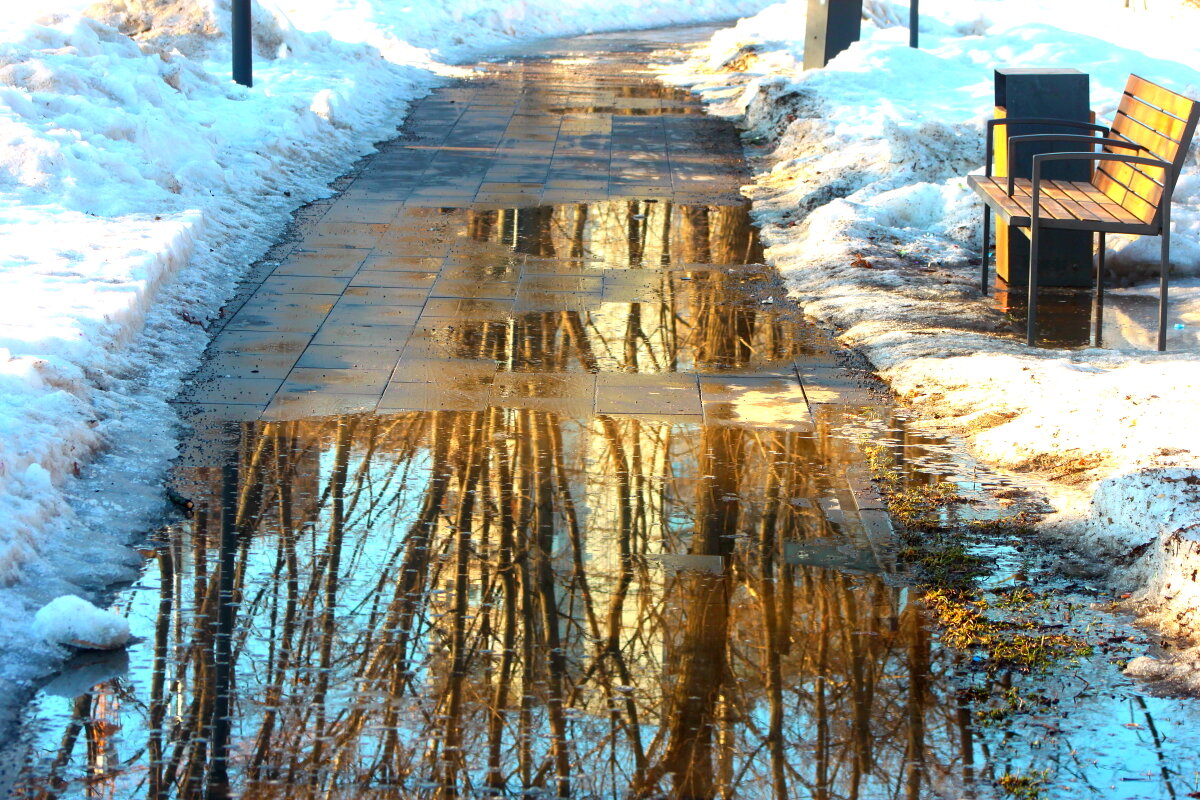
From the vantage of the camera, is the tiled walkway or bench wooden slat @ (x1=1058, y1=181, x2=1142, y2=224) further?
bench wooden slat @ (x1=1058, y1=181, x2=1142, y2=224)

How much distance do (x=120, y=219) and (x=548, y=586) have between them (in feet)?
15.7

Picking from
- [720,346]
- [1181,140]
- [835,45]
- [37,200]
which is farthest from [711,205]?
[835,45]

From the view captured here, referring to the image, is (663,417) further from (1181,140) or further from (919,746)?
(1181,140)

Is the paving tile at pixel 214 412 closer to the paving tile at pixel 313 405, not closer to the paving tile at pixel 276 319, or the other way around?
the paving tile at pixel 313 405

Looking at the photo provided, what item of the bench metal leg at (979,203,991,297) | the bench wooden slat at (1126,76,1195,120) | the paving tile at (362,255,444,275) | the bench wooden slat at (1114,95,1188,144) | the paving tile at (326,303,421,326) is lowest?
the paving tile at (326,303,421,326)

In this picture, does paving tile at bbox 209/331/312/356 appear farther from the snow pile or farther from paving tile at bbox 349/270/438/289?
the snow pile

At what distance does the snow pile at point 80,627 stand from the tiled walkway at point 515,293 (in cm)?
185

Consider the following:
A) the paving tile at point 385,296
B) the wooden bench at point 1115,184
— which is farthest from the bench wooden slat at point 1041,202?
the paving tile at point 385,296

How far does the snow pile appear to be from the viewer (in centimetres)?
373

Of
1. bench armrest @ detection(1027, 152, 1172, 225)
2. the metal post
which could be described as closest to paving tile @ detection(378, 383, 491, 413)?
bench armrest @ detection(1027, 152, 1172, 225)

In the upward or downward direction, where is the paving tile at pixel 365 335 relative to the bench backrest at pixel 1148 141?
downward

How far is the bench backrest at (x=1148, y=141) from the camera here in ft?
20.4

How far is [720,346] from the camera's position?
259 inches

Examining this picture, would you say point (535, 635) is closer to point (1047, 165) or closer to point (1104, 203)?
point (1104, 203)
